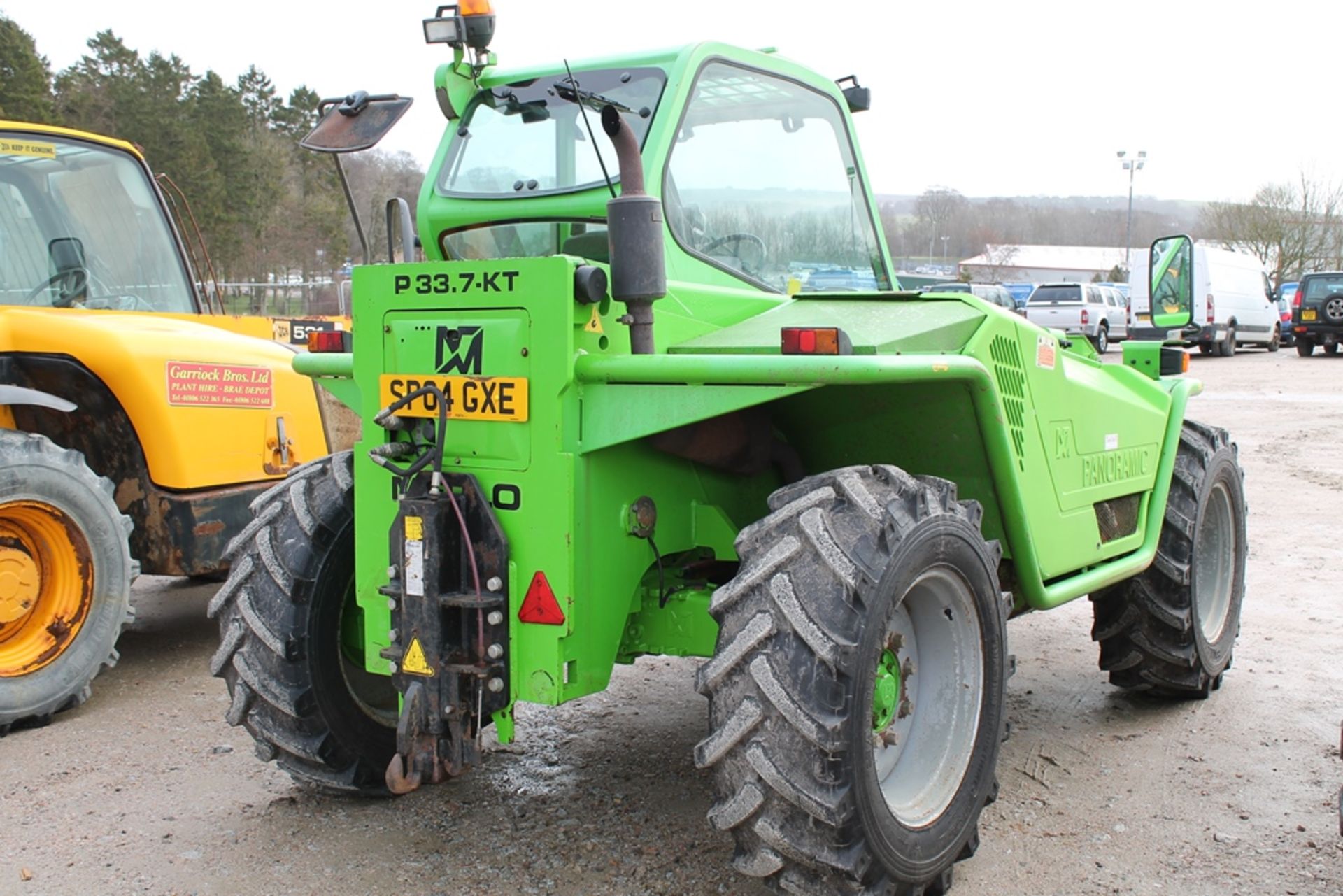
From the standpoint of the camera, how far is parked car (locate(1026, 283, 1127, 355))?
102 feet

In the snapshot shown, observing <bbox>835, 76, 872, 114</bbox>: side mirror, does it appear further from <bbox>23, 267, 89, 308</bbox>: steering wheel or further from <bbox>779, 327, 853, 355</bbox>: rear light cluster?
<bbox>23, 267, 89, 308</bbox>: steering wheel

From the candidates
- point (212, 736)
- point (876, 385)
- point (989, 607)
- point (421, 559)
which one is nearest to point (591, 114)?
point (876, 385)

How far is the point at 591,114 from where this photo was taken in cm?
394

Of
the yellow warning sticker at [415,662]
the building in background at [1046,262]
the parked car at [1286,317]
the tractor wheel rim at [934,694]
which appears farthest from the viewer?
the building in background at [1046,262]

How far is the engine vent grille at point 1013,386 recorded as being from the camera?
147 inches

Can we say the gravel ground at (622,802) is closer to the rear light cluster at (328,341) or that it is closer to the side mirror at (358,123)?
the rear light cluster at (328,341)

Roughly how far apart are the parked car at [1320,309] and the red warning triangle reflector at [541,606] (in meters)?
27.6

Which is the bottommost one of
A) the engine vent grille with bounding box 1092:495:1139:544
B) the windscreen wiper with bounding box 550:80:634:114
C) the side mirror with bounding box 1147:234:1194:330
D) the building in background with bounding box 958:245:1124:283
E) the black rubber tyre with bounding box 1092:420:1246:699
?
the black rubber tyre with bounding box 1092:420:1246:699

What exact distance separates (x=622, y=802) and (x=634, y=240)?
1.97 metres

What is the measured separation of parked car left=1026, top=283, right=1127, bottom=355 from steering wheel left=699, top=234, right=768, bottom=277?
1101 inches

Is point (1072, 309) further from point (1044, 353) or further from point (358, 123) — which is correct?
point (358, 123)

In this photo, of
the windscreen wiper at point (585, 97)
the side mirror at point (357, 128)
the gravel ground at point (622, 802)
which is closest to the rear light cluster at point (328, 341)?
the side mirror at point (357, 128)

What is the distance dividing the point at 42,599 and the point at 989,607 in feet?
12.8

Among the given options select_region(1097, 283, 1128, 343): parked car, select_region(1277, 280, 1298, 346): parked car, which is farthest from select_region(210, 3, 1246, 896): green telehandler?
select_region(1277, 280, 1298, 346): parked car
